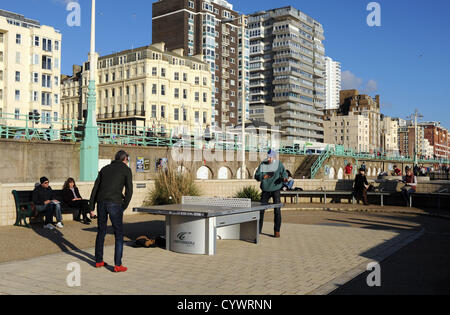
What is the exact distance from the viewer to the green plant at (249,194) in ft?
63.8

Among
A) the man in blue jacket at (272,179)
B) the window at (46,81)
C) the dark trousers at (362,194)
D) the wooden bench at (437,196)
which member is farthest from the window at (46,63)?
the man in blue jacket at (272,179)

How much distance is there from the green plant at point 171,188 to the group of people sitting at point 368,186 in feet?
26.8

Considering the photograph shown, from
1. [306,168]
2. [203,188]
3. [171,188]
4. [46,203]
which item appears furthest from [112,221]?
[306,168]

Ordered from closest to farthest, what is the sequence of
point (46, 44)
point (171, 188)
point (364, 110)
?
1. point (171, 188)
2. point (46, 44)
3. point (364, 110)

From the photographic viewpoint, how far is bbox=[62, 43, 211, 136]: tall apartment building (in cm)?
7562

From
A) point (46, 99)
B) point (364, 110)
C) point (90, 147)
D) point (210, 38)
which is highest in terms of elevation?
point (210, 38)

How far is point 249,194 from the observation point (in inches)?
770

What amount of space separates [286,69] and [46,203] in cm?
11869

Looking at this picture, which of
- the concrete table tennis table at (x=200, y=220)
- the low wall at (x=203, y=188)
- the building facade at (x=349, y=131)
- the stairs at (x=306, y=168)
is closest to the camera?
the concrete table tennis table at (x=200, y=220)

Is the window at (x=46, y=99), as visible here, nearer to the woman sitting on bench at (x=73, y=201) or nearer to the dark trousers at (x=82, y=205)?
the woman sitting on bench at (x=73, y=201)

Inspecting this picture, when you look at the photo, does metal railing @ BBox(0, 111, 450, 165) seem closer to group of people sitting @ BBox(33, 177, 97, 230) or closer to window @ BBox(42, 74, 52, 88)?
group of people sitting @ BBox(33, 177, 97, 230)

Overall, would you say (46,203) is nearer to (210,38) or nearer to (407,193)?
(407,193)

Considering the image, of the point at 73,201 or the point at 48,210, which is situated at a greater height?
the point at 73,201

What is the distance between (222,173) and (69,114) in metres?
62.2
